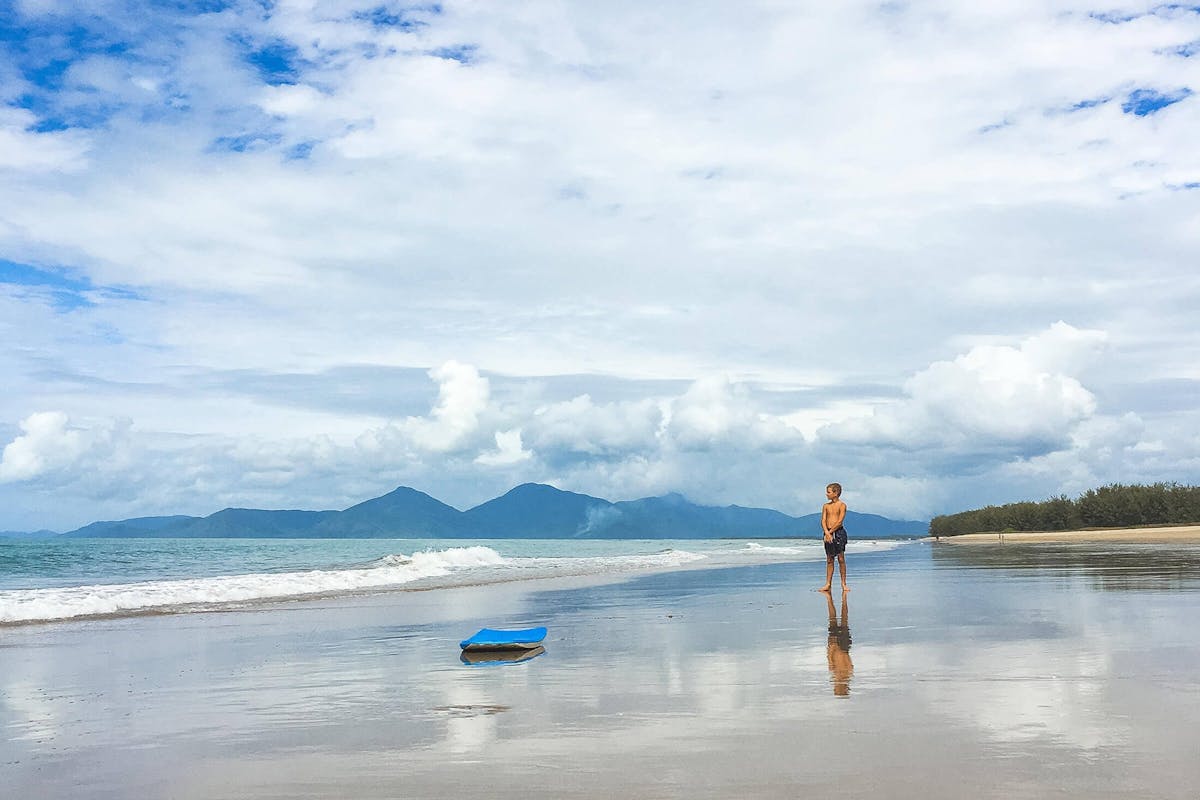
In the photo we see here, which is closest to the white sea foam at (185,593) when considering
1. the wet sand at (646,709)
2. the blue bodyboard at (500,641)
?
the wet sand at (646,709)

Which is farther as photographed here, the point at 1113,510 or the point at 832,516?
the point at 1113,510

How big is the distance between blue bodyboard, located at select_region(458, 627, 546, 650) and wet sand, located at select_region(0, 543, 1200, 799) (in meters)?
0.42

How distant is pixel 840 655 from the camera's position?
38.4 feet

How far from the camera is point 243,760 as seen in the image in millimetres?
7465

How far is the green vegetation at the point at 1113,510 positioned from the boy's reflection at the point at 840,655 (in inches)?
3259

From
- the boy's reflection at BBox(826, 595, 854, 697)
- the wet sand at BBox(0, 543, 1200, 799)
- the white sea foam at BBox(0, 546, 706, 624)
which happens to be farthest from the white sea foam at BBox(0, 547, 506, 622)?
the boy's reflection at BBox(826, 595, 854, 697)

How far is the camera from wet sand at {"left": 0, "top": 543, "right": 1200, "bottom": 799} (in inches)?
254

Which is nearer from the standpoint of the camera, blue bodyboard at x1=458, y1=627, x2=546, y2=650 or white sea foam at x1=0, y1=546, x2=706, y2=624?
blue bodyboard at x1=458, y1=627, x2=546, y2=650

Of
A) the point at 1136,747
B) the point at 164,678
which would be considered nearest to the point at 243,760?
the point at 164,678

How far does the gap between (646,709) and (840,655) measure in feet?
12.5

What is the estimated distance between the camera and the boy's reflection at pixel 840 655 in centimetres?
963

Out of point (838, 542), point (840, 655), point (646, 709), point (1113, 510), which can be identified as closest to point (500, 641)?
point (840, 655)

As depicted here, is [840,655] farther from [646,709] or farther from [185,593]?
[185,593]

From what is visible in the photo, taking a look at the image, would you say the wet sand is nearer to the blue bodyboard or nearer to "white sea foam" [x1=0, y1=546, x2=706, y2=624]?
the blue bodyboard
